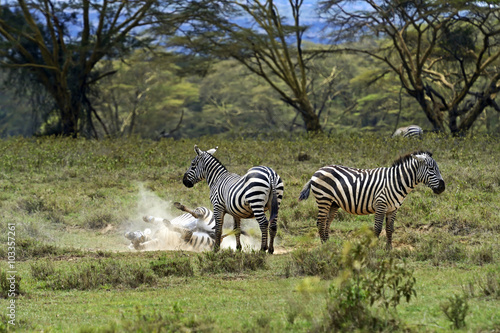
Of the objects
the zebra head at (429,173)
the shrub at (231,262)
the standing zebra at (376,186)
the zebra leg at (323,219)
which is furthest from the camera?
the zebra leg at (323,219)

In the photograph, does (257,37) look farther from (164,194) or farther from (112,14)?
(164,194)

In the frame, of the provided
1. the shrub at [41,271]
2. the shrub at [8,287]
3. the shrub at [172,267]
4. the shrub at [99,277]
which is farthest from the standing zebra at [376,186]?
the shrub at [8,287]

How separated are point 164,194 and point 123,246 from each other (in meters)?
2.87

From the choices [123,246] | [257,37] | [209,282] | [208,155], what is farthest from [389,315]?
[257,37]

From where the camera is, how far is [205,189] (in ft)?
45.1

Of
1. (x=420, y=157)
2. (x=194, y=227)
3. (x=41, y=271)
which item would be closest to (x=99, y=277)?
(x=41, y=271)

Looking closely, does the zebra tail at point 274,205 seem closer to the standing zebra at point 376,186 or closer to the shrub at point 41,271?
the standing zebra at point 376,186

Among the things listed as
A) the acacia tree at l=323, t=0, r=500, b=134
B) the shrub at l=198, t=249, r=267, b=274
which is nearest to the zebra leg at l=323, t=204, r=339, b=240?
the shrub at l=198, t=249, r=267, b=274

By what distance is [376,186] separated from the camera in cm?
879

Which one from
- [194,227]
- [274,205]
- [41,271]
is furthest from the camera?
[194,227]

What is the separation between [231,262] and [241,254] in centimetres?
22

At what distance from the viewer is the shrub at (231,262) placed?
7664 mm

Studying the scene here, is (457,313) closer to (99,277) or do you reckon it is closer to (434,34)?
(99,277)

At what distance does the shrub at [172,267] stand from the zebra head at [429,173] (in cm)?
348
